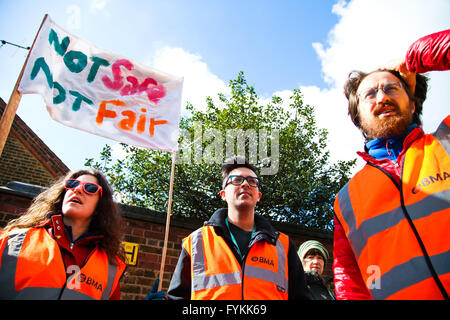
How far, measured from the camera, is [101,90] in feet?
12.6

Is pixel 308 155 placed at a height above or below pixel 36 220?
above

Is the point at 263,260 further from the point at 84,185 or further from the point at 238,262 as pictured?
the point at 84,185

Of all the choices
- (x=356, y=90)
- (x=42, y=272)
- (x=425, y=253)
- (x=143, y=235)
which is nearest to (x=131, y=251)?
(x=143, y=235)

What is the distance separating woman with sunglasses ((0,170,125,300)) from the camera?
156 cm

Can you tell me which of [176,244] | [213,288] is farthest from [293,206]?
[213,288]

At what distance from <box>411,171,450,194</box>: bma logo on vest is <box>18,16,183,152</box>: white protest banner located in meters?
3.25

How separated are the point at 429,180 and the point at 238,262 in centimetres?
125

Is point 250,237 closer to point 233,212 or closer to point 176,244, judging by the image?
point 233,212

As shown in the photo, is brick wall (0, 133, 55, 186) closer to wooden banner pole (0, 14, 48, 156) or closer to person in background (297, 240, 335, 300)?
wooden banner pole (0, 14, 48, 156)

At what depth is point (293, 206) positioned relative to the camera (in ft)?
30.9

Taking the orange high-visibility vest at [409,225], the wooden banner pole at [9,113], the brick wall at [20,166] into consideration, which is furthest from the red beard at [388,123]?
the brick wall at [20,166]

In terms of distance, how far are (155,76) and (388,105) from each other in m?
3.68

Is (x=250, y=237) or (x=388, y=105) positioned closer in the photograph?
(x=388, y=105)

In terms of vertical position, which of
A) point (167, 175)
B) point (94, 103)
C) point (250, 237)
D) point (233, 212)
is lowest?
point (250, 237)
